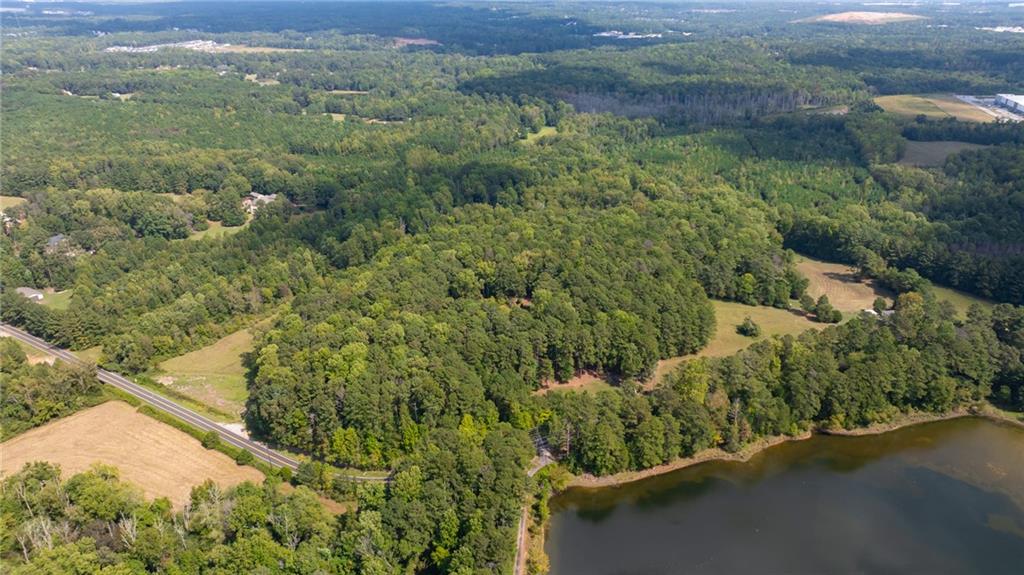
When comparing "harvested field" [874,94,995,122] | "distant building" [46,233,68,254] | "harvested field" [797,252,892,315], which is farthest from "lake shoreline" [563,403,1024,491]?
"harvested field" [874,94,995,122]

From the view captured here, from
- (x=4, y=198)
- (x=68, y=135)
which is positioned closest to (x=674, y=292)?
(x=4, y=198)

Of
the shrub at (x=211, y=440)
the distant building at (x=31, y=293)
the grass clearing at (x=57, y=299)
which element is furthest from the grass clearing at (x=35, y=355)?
the shrub at (x=211, y=440)

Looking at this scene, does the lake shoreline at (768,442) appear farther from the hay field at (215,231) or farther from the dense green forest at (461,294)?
the hay field at (215,231)

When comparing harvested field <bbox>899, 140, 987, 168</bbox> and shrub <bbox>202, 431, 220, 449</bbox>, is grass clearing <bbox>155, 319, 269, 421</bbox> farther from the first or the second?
harvested field <bbox>899, 140, 987, 168</bbox>

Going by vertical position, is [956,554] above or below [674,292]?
below

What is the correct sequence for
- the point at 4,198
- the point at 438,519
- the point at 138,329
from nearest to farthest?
the point at 438,519, the point at 138,329, the point at 4,198

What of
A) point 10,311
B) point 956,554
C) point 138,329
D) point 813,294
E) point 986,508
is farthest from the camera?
point 813,294

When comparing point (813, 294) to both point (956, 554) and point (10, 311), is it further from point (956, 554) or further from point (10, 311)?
point (10, 311)

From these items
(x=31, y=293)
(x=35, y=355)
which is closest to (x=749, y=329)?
(x=35, y=355)
